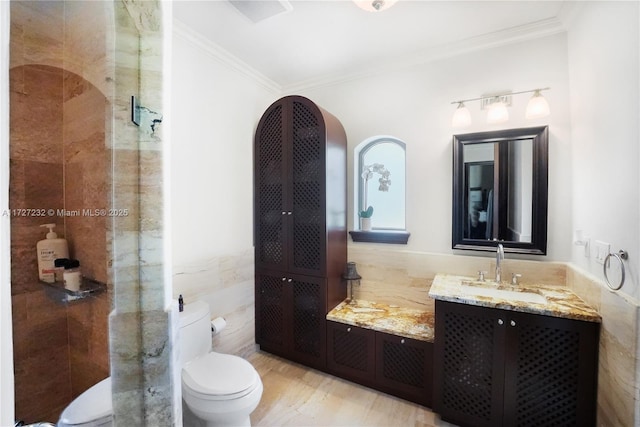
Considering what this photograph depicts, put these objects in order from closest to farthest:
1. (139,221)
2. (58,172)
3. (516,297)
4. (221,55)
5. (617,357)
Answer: (139,221), (58,172), (617,357), (516,297), (221,55)

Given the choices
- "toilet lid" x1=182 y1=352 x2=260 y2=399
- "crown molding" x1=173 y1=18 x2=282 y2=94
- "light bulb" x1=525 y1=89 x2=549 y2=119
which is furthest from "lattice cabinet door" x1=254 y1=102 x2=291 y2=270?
"light bulb" x1=525 y1=89 x2=549 y2=119

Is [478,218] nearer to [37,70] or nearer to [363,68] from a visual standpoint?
[363,68]

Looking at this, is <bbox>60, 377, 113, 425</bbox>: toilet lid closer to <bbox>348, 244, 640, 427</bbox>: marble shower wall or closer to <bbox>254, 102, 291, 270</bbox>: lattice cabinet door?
<bbox>254, 102, 291, 270</bbox>: lattice cabinet door

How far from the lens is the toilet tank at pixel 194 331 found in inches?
65.4

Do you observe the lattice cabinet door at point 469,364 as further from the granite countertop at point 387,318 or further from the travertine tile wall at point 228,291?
the travertine tile wall at point 228,291

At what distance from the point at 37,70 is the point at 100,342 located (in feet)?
2.78

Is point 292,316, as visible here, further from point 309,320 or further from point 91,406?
point 91,406

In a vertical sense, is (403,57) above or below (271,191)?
above

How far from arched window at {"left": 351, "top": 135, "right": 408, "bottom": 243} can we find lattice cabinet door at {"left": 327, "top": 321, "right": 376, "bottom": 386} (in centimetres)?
81

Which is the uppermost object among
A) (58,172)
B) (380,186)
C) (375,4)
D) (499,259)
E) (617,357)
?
(375,4)

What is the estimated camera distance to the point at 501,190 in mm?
2012

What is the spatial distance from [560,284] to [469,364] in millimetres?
898

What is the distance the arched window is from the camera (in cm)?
246

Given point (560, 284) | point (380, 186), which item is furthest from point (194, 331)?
point (560, 284)
